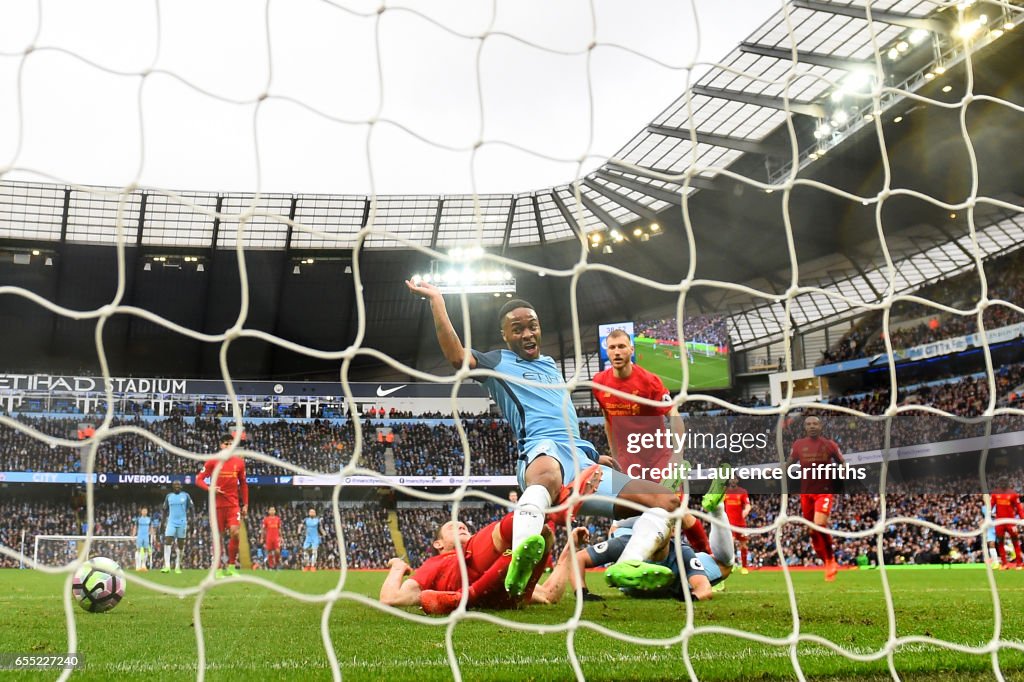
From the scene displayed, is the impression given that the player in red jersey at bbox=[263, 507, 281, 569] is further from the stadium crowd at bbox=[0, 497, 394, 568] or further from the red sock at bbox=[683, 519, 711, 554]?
the red sock at bbox=[683, 519, 711, 554]

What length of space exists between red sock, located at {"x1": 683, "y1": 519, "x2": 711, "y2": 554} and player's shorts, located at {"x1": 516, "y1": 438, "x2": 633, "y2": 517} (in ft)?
4.79

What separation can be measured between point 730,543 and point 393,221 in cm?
1873

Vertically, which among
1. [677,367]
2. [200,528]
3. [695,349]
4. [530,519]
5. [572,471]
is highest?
[695,349]

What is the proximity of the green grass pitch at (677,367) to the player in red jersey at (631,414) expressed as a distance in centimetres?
1257

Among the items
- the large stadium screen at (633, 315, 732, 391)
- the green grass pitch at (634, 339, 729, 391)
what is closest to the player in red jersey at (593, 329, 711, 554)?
the green grass pitch at (634, 339, 729, 391)

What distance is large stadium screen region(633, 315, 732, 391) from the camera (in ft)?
63.8

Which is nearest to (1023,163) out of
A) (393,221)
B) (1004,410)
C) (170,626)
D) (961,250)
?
(961,250)

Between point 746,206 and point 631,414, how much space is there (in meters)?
16.5

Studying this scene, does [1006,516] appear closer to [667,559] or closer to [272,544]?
[667,559]

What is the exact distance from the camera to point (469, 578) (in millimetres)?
4633

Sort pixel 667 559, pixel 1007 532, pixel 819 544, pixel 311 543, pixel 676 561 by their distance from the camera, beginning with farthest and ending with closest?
1. pixel 311 543
2. pixel 1007 532
3. pixel 819 544
4. pixel 676 561
5. pixel 667 559

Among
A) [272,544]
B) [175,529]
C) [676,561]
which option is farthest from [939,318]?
[175,529]

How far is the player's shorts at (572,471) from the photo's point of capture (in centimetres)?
403

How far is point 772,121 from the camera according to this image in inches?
728
